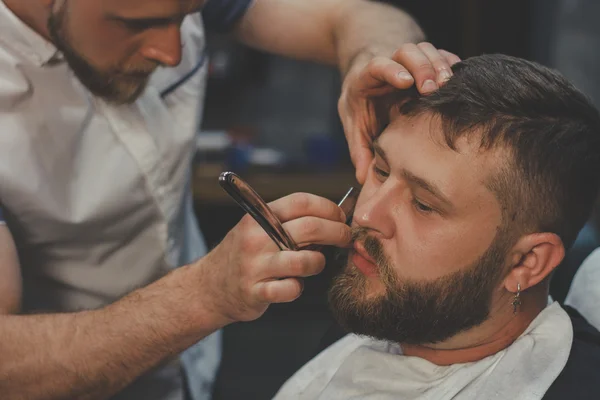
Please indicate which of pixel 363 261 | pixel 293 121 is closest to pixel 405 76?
pixel 363 261

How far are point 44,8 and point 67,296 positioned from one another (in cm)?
70

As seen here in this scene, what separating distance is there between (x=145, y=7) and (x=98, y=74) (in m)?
0.24

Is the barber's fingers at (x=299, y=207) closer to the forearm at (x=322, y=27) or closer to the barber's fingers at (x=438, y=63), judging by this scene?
the barber's fingers at (x=438, y=63)

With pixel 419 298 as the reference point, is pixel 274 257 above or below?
above

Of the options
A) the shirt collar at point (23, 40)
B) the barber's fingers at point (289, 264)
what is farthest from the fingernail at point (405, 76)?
the shirt collar at point (23, 40)

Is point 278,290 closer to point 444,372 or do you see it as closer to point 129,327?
point 129,327

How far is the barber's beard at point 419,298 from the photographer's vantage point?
62.6 inches

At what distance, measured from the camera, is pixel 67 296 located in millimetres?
1940

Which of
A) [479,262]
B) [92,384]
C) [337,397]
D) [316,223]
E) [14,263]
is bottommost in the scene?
[337,397]

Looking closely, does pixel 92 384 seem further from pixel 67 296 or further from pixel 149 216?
pixel 149 216

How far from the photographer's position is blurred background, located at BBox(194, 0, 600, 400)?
397 centimetres

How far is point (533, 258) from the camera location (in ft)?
5.23

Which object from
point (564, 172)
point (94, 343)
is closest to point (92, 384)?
point (94, 343)

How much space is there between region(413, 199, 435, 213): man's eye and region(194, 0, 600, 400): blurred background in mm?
2229
